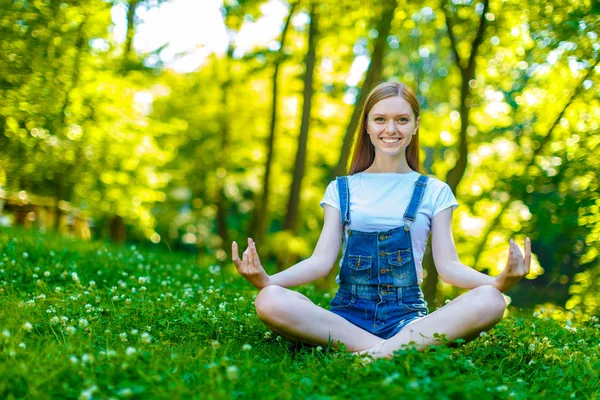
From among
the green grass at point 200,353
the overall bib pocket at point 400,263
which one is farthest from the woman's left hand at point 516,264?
the overall bib pocket at point 400,263

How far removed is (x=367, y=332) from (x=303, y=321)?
1.42 ft

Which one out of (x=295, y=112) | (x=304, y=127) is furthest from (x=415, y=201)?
(x=295, y=112)

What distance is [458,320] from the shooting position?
3484 millimetres

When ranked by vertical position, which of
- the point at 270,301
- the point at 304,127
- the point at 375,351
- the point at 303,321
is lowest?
the point at 375,351

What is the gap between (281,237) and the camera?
1202cm

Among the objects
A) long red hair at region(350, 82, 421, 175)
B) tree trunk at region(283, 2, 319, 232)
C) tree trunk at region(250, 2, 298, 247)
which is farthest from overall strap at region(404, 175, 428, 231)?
tree trunk at region(250, 2, 298, 247)

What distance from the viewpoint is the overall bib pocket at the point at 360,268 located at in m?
3.94

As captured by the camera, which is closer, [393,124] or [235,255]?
[235,255]

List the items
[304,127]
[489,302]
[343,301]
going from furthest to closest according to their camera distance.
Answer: [304,127] → [343,301] → [489,302]

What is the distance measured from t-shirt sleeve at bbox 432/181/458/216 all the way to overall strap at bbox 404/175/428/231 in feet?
0.38

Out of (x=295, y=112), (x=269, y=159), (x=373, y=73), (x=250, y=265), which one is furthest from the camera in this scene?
(x=295, y=112)

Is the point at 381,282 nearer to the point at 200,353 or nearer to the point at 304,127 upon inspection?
the point at 200,353

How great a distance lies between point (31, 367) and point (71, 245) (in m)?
4.60

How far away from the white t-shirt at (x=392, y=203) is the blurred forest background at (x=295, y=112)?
368 mm
